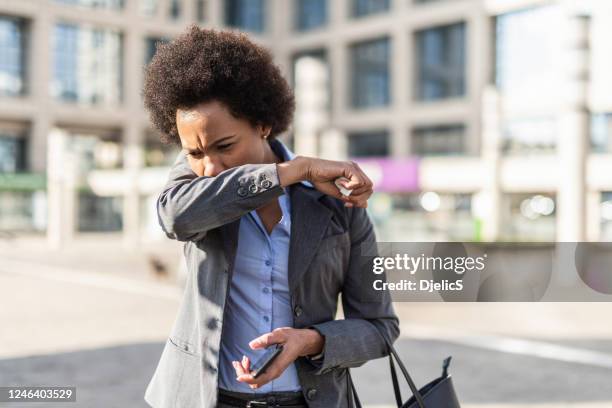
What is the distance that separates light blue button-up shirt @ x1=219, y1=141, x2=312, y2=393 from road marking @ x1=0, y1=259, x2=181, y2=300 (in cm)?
1142

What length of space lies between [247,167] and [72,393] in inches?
189

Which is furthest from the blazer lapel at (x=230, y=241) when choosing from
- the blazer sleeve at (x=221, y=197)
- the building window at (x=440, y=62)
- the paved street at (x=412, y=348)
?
the building window at (x=440, y=62)

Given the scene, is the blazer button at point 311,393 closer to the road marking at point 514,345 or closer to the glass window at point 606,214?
the road marking at point 514,345

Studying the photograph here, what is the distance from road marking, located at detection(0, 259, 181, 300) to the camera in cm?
1416

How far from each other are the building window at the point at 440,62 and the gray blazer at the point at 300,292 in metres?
42.2

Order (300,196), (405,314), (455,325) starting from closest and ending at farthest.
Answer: (300,196), (455,325), (405,314)

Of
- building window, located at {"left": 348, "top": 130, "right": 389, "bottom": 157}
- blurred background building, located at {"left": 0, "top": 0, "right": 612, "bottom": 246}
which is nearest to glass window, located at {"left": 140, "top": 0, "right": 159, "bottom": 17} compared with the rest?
blurred background building, located at {"left": 0, "top": 0, "right": 612, "bottom": 246}

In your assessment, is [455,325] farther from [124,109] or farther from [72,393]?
[124,109]

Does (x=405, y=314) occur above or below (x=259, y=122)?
below

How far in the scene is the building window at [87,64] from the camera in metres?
45.8

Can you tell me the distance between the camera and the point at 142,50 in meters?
48.9

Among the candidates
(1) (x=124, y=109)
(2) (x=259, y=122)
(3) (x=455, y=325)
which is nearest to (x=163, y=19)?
(1) (x=124, y=109)

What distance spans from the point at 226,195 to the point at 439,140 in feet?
141

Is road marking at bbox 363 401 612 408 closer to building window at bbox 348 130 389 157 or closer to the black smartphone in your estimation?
the black smartphone
